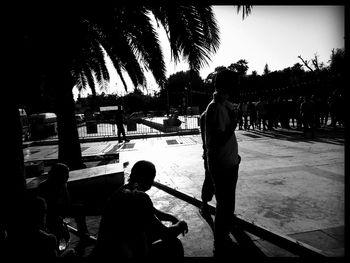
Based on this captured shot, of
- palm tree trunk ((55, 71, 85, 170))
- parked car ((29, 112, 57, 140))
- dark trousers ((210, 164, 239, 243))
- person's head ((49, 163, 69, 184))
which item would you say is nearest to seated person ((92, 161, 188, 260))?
dark trousers ((210, 164, 239, 243))

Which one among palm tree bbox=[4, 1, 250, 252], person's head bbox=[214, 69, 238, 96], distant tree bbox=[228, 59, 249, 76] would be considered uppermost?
distant tree bbox=[228, 59, 249, 76]

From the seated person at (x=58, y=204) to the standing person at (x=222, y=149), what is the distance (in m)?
1.54

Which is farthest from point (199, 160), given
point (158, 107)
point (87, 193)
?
point (158, 107)

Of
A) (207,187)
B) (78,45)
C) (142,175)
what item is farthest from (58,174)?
(78,45)

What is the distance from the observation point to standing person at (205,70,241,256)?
9.84 ft

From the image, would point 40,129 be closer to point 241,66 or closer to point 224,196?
point 224,196

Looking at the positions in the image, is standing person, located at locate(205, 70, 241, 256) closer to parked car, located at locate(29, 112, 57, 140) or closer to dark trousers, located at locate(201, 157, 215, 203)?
dark trousers, located at locate(201, 157, 215, 203)

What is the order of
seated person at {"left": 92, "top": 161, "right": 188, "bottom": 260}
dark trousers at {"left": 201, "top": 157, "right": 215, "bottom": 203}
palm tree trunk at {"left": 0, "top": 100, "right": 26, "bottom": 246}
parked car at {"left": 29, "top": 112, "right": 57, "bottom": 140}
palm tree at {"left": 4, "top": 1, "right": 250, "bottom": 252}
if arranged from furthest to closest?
parked car at {"left": 29, "top": 112, "right": 57, "bottom": 140} < dark trousers at {"left": 201, "top": 157, "right": 215, "bottom": 203} < palm tree at {"left": 4, "top": 1, "right": 250, "bottom": 252} < palm tree trunk at {"left": 0, "top": 100, "right": 26, "bottom": 246} < seated person at {"left": 92, "top": 161, "right": 188, "bottom": 260}

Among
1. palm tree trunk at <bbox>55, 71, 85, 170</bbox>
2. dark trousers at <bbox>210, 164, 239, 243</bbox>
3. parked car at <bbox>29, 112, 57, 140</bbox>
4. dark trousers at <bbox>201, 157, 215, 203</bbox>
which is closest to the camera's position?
dark trousers at <bbox>210, 164, 239, 243</bbox>

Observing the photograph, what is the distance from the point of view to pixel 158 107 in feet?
267

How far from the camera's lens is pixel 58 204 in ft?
10.8

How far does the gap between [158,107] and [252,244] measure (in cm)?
7860

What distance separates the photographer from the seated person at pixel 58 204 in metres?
3.22

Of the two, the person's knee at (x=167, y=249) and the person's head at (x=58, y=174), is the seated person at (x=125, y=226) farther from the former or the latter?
the person's head at (x=58, y=174)
